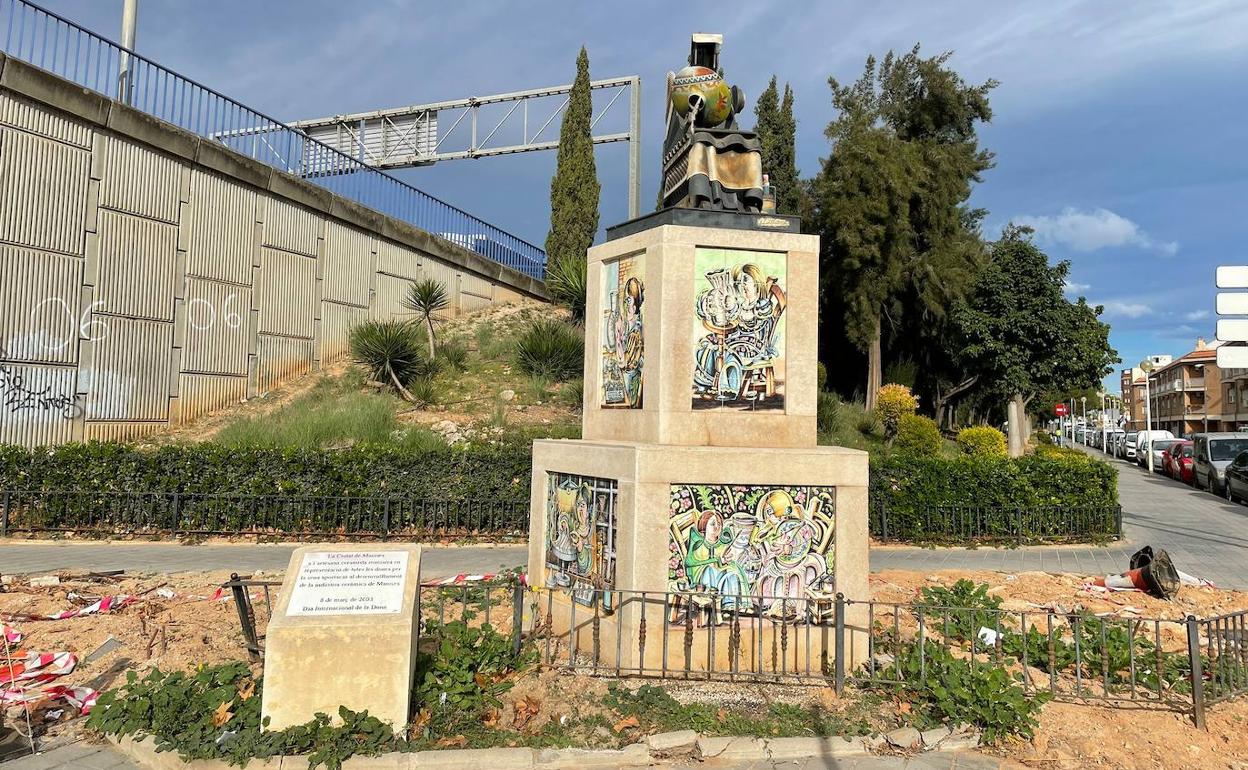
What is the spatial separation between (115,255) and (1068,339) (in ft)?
85.5

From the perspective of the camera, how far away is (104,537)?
12.0m

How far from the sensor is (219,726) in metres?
4.39

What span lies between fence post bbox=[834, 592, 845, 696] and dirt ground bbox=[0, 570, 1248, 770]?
0.33ft

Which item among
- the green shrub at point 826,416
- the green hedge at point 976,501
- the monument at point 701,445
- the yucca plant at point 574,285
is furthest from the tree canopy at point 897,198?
the monument at point 701,445

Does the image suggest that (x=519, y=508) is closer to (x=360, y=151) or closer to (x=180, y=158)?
(x=180, y=158)

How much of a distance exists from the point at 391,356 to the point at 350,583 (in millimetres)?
14084

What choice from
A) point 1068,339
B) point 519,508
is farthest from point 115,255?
point 1068,339

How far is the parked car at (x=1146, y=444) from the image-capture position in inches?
1420

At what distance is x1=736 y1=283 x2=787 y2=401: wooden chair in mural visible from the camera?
20.1 feet

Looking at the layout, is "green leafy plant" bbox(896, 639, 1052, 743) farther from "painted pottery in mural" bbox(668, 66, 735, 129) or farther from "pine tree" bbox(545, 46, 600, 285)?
"pine tree" bbox(545, 46, 600, 285)

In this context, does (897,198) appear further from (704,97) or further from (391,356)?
(704,97)

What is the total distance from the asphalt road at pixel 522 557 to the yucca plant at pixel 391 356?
22.3 ft

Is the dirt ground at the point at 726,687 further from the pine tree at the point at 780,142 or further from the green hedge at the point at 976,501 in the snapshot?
the pine tree at the point at 780,142

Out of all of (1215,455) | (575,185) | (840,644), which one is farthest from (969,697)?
(575,185)
